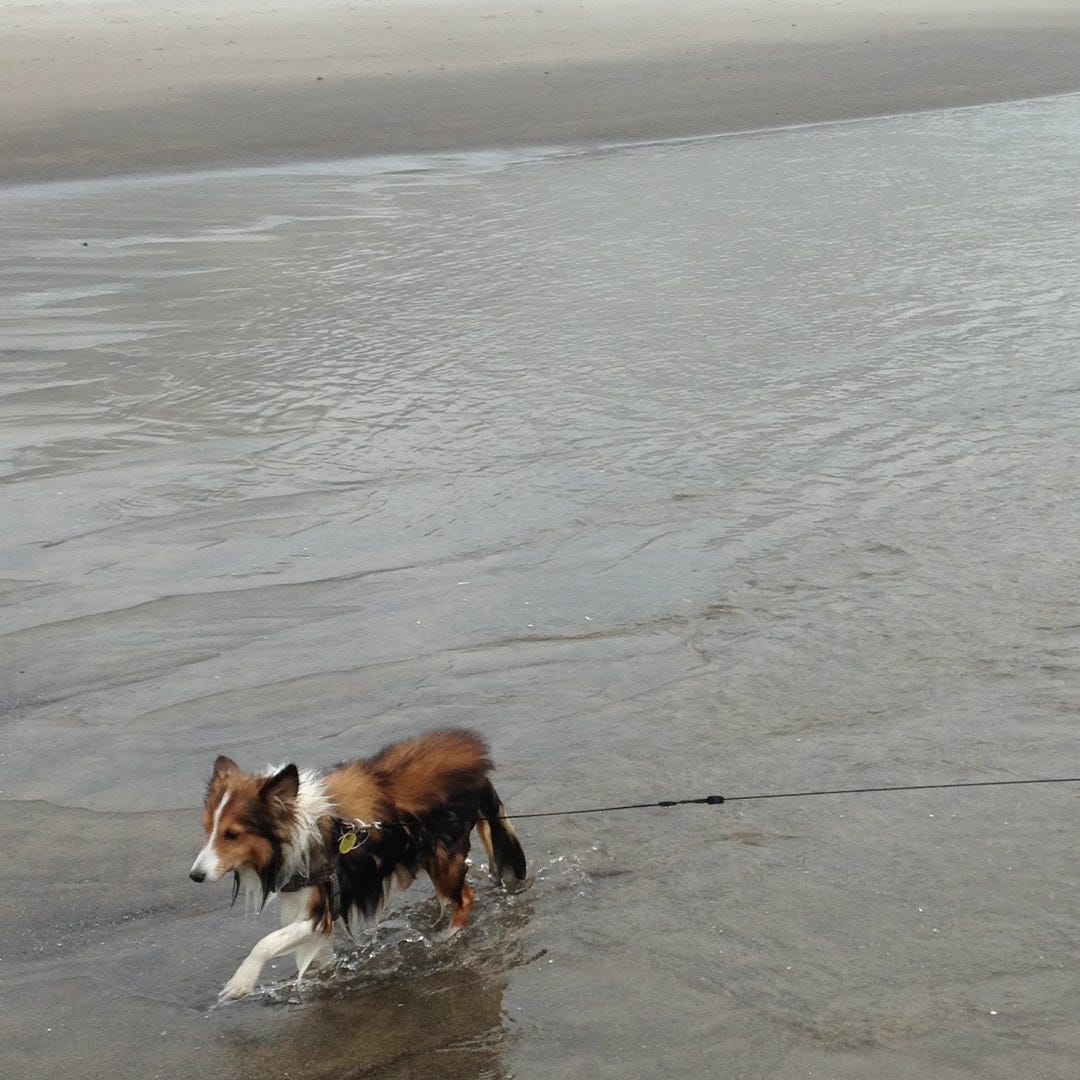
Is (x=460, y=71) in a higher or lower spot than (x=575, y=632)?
higher

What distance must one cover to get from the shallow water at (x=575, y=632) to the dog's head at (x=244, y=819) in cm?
50

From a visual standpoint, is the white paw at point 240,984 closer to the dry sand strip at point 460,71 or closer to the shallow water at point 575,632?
the shallow water at point 575,632

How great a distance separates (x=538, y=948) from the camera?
425 centimetres

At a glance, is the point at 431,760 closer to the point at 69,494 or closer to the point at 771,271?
the point at 69,494

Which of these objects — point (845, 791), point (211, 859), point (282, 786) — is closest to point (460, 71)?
point (845, 791)

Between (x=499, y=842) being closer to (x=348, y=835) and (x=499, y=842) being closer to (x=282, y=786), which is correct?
(x=348, y=835)

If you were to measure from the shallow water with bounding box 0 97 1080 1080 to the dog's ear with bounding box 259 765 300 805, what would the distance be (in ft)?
2.16

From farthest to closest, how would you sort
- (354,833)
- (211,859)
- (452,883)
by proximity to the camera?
(452,883) < (354,833) < (211,859)

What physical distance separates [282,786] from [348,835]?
29 cm


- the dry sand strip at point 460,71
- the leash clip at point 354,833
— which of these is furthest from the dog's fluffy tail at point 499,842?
the dry sand strip at point 460,71

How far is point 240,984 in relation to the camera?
3.93 meters

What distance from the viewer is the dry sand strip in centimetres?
1883

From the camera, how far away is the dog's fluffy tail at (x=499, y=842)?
4.30 m

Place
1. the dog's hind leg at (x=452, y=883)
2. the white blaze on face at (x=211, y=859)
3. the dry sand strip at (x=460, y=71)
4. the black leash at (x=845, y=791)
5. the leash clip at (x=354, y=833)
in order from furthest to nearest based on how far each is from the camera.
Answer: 1. the dry sand strip at (x=460, y=71)
2. the black leash at (x=845, y=791)
3. the dog's hind leg at (x=452, y=883)
4. the leash clip at (x=354, y=833)
5. the white blaze on face at (x=211, y=859)
